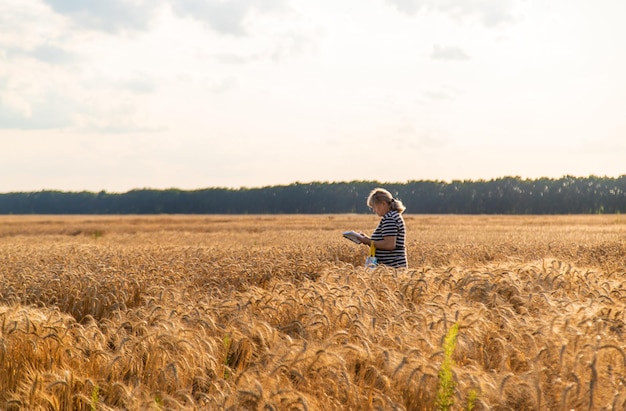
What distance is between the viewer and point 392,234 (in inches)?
348

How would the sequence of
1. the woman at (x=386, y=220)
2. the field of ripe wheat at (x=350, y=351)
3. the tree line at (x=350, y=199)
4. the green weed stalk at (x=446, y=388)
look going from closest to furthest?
the green weed stalk at (x=446, y=388)
the field of ripe wheat at (x=350, y=351)
the woman at (x=386, y=220)
the tree line at (x=350, y=199)

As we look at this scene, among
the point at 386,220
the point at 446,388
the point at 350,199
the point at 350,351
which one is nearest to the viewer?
the point at 446,388

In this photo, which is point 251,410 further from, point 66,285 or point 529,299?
point 66,285

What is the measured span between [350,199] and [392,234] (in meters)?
103

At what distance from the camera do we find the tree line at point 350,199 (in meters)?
99.1

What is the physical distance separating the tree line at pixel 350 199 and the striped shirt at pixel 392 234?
9063 cm

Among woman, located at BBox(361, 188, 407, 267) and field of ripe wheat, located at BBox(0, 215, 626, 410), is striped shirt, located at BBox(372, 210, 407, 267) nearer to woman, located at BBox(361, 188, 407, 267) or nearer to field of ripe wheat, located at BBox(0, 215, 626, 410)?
woman, located at BBox(361, 188, 407, 267)

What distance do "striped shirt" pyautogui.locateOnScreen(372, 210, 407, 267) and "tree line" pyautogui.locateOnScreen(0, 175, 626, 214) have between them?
9063cm

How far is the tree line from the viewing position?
9906 cm

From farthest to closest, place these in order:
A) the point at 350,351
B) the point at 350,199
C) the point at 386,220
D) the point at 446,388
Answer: the point at 350,199 < the point at 386,220 < the point at 350,351 < the point at 446,388

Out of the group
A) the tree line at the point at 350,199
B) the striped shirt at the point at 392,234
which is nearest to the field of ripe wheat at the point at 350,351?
the striped shirt at the point at 392,234

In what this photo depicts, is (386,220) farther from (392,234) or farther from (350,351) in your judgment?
(350,351)

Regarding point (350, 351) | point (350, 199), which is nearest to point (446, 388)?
point (350, 351)

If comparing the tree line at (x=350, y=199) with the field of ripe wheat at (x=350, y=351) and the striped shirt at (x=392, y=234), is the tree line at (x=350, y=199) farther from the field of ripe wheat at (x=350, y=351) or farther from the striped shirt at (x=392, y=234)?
the field of ripe wheat at (x=350, y=351)
